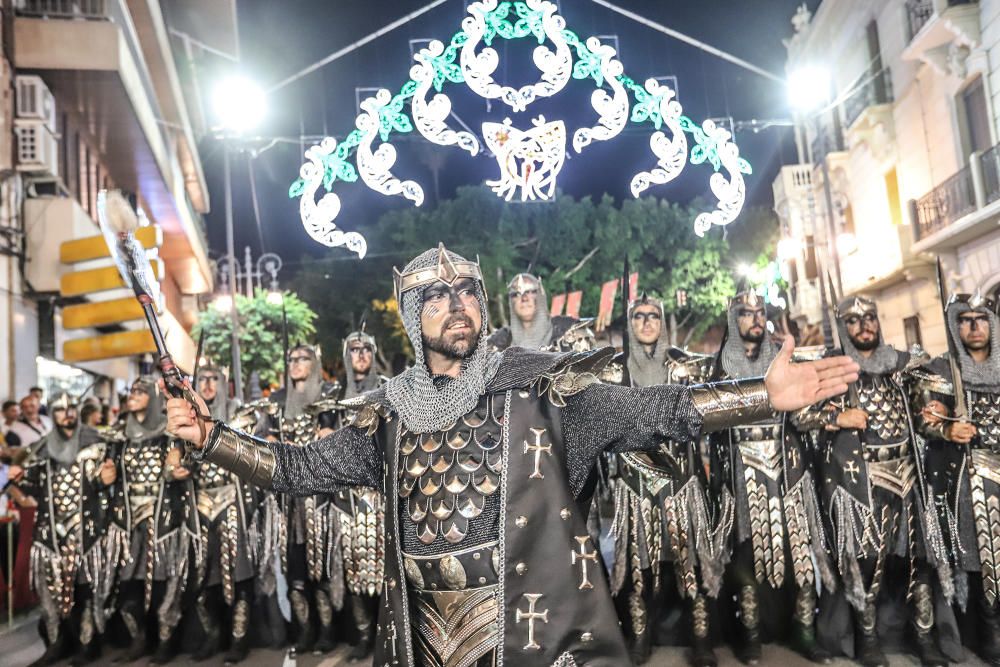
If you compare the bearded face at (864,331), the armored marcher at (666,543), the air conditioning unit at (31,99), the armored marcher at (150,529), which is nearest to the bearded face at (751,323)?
the bearded face at (864,331)

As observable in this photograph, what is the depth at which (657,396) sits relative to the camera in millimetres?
2859

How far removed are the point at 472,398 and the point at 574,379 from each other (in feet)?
1.24

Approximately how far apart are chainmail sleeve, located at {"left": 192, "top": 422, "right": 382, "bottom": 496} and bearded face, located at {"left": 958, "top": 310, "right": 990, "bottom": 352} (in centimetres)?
445

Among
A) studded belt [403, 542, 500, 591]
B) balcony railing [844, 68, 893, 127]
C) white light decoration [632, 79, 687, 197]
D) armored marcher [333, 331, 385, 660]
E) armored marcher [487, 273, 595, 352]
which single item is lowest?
armored marcher [333, 331, 385, 660]

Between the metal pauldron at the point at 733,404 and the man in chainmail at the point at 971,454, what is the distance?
3.55 meters

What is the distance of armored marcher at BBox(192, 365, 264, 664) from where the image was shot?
257 inches

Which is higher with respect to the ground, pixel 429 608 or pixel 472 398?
pixel 472 398

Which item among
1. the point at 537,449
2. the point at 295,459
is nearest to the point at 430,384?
the point at 537,449

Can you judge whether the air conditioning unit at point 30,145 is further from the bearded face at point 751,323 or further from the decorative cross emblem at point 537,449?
the decorative cross emblem at point 537,449

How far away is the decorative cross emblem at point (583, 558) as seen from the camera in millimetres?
2779

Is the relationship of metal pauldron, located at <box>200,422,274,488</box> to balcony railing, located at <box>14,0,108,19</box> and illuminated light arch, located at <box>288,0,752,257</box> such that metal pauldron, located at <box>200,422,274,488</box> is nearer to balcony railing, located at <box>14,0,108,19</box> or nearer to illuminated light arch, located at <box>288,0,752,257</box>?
illuminated light arch, located at <box>288,0,752,257</box>

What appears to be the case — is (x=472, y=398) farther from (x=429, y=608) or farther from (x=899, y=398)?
(x=899, y=398)

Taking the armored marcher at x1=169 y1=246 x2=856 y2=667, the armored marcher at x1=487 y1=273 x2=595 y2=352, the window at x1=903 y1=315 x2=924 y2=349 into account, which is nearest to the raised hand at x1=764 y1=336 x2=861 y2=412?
the armored marcher at x1=169 y1=246 x2=856 y2=667

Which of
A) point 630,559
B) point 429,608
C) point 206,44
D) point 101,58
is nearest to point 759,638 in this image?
point 630,559
